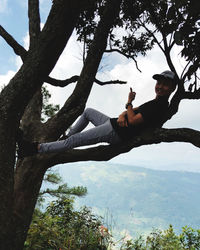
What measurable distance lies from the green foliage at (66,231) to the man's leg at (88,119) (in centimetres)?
196

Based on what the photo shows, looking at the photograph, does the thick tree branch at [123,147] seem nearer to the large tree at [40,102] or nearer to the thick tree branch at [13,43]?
the large tree at [40,102]

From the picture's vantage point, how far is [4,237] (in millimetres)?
2277

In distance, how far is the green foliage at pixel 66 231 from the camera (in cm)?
392

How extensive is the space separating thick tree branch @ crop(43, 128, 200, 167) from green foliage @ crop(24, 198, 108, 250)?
5.92 feet

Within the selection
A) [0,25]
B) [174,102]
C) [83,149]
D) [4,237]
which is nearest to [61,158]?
[83,149]

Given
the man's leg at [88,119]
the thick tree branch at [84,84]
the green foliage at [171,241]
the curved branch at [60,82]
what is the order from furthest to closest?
1. the green foliage at [171,241]
2. the curved branch at [60,82]
3. the thick tree branch at [84,84]
4. the man's leg at [88,119]

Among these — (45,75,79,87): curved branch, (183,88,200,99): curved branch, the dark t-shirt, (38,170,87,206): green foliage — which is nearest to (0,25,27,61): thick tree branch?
(45,75,79,87): curved branch

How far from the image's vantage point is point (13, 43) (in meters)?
3.97

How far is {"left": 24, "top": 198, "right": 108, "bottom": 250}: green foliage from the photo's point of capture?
3.92 m

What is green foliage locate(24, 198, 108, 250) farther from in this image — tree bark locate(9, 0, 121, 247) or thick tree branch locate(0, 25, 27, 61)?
thick tree branch locate(0, 25, 27, 61)

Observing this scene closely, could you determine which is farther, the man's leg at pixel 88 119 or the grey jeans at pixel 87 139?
the man's leg at pixel 88 119

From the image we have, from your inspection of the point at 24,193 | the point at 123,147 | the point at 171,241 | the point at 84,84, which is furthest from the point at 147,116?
the point at 171,241

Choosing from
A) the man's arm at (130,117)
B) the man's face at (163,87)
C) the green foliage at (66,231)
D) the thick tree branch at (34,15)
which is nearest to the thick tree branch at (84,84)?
the man's arm at (130,117)

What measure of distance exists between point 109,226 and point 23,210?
7.66 feet
